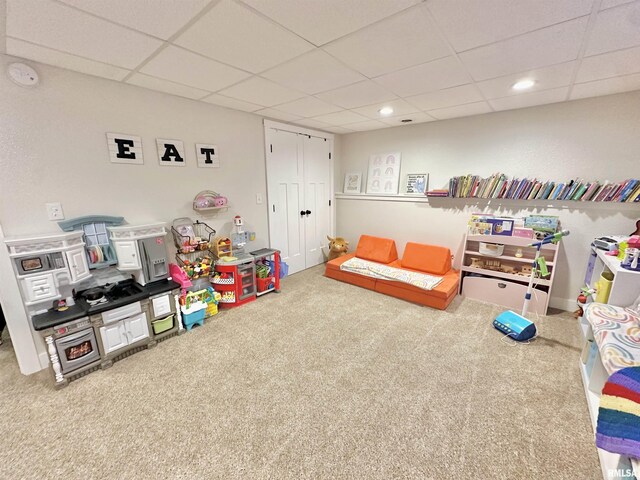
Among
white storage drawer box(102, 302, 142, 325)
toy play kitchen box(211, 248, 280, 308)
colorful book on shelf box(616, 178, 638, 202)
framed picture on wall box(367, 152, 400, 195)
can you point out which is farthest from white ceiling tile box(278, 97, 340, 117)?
colorful book on shelf box(616, 178, 638, 202)

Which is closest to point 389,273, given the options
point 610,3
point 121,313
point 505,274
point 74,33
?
point 505,274

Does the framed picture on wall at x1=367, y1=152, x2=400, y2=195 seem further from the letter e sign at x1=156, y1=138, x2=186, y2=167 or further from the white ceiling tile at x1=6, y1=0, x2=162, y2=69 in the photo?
the white ceiling tile at x1=6, y1=0, x2=162, y2=69

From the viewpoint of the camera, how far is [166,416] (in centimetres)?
171

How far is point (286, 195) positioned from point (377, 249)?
1.66 m

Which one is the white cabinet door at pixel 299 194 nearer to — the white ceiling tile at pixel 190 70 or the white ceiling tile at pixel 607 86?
the white ceiling tile at pixel 190 70

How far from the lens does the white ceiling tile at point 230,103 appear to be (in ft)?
8.92

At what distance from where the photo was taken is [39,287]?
194 centimetres

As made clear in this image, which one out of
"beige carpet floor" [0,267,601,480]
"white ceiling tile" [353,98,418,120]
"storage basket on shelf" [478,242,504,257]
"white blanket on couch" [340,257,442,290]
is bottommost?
"beige carpet floor" [0,267,601,480]

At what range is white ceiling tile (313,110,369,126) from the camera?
331 centimetres

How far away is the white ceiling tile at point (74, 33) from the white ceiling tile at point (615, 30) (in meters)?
2.50

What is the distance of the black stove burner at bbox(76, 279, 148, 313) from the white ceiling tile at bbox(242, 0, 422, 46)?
7.53 feet

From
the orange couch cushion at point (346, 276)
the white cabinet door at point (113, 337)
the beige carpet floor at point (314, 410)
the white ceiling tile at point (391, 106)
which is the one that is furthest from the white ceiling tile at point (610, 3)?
the white cabinet door at point (113, 337)

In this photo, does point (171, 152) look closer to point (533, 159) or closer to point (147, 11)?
point (147, 11)

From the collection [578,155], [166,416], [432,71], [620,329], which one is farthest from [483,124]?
[166,416]
